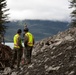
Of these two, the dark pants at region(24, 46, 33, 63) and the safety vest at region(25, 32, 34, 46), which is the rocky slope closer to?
the dark pants at region(24, 46, 33, 63)

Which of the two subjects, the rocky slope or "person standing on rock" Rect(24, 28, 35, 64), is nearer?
the rocky slope

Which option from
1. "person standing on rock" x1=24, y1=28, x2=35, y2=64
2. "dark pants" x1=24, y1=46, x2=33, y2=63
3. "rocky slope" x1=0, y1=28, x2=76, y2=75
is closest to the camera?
"rocky slope" x1=0, y1=28, x2=76, y2=75

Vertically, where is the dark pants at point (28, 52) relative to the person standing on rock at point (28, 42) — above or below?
below

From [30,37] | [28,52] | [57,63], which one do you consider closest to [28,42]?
[30,37]

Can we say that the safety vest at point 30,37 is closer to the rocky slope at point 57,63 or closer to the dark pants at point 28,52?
the dark pants at point 28,52

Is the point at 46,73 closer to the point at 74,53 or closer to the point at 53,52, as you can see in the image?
the point at 74,53

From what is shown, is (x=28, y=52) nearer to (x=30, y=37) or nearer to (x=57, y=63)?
(x=30, y=37)

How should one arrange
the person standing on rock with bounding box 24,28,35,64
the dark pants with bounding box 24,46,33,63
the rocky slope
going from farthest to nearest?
1. the dark pants with bounding box 24,46,33,63
2. the person standing on rock with bounding box 24,28,35,64
3. the rocky slope

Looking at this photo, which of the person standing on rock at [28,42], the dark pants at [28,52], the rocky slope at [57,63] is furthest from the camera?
the dark pants at [28,52]

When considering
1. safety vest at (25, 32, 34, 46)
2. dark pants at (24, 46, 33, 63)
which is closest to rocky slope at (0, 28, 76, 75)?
dark pants at (24, 46, 33, 63)

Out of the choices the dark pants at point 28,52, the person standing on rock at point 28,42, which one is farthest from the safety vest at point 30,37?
the dark pants at point 28,52

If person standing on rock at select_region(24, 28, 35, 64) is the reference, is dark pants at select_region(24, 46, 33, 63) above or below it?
below

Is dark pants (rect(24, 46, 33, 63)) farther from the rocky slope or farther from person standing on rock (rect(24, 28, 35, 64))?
the rocky slope

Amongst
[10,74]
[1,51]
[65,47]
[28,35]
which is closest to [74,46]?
[65,47]
